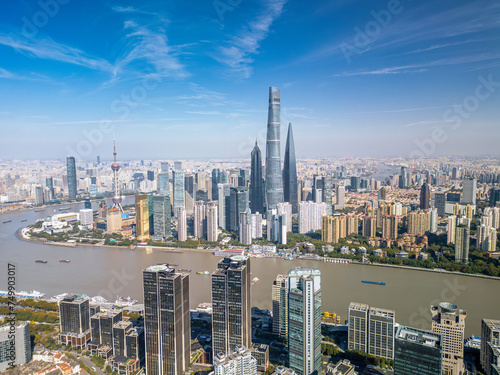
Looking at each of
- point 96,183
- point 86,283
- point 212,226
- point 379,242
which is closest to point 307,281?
point 86,283

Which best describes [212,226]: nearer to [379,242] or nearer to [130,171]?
[379,242]

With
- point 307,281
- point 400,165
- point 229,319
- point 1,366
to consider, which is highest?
point 400,165

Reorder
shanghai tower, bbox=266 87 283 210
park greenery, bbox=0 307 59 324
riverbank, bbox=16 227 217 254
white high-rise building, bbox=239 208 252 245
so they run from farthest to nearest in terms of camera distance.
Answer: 1. shanghai tower, bbox=266 87 283 210
2. white high-rise building, bbox=239 208 252 245
3. riverbank, bbox=16 227 217 254
4. park greenery, bbox=0 307 59 324

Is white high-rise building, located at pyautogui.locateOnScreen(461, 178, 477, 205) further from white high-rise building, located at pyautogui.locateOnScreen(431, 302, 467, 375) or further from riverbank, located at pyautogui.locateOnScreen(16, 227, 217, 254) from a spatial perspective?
white high-rise building, located at pyautogui.locateOnScreen(431, 302, 467, 375)

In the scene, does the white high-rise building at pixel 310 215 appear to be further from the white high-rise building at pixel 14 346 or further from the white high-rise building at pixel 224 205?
the white high-rise building at pixel 14 346

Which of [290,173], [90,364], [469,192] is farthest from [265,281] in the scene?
[469,192]

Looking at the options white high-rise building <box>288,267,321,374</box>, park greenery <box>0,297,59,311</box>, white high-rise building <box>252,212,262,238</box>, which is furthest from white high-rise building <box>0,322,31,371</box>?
white high-rise building <box>252,212,262,238</box>
